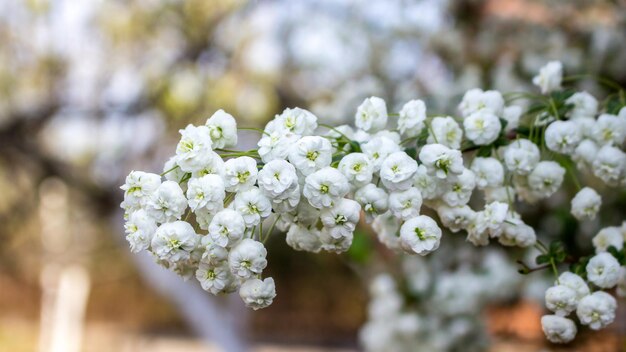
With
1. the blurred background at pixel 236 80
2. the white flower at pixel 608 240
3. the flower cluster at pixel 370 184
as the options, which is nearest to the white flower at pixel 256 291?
the flower cluster at pixel 370 184

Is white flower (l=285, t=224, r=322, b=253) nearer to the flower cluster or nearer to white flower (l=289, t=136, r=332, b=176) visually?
the flower cluster

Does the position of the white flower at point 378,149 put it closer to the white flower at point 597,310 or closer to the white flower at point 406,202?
the white flower at point 406,202

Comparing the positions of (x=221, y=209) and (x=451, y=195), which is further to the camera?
(x=451, y=195)

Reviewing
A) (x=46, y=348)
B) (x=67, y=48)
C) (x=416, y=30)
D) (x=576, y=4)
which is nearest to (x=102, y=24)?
(x=67, y=48)

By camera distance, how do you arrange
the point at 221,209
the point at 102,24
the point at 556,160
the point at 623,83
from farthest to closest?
1. the point at 102,24
2. the point at 623,83
3. the point at 556,160
4. the point at 221,209

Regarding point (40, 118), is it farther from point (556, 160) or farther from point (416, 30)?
point (556, 160)

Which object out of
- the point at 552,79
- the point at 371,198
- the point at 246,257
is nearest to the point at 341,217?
the point at 371,198

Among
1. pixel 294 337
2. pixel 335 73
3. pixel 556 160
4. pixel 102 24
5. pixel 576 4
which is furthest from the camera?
pixel 294 337
